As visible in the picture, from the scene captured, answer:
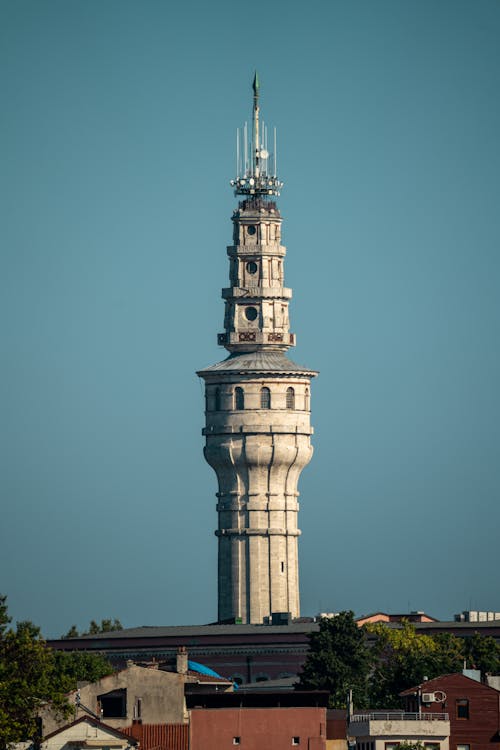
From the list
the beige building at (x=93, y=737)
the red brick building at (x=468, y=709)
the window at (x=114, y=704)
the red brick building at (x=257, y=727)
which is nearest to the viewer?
the beige building at (x=93, y=737)

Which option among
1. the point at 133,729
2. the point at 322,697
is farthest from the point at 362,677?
the point at 133,729

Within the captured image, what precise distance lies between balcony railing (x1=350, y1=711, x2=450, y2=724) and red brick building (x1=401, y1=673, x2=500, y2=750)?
1.66 feet

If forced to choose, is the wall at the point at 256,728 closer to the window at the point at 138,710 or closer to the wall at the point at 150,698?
the wall at the point at 150,698

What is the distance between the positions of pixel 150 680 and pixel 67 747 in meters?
8.09

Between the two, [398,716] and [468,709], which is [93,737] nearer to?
[398,716]

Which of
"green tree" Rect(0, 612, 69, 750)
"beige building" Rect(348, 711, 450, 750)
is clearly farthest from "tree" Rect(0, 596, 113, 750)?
"beige building" Rect(348, 711, 450, 750)

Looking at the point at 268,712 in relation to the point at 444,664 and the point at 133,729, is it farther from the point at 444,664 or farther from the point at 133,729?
the point at 444,664

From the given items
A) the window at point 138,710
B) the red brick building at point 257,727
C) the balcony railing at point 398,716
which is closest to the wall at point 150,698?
the window at point 138,710

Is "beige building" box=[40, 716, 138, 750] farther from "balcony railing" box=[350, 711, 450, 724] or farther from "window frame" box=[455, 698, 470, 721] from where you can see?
"window frame" box=[455, 698, 470, 721]

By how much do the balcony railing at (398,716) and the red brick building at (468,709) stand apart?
1.66ft

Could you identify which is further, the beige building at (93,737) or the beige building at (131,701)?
the beige building at (131,701)

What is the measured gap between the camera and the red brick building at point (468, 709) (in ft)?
550

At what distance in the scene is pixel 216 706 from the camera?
539ft

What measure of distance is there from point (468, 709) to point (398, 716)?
13.7 ft
